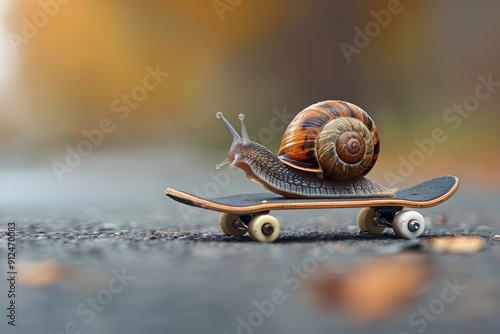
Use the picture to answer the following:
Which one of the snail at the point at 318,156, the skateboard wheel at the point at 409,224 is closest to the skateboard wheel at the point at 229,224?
the snail at the point at 318,156

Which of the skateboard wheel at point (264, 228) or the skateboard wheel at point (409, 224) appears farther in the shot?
the skateboard wheel at point (409, 224)

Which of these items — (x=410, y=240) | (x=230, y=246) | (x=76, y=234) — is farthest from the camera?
(x=76, y=234)

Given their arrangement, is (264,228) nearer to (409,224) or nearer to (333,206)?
(333,206)

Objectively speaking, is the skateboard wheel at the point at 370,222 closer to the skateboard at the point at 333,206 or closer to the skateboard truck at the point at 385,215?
the skateboard at the point at 333,206

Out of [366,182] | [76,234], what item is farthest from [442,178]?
[76,234]

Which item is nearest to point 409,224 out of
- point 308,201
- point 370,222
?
point 370,222

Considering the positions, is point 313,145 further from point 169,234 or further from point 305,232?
point 169,234

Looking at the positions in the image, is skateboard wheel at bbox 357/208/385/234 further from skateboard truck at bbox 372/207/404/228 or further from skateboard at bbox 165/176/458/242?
skateboard truck at bbox 372/207/404/228
